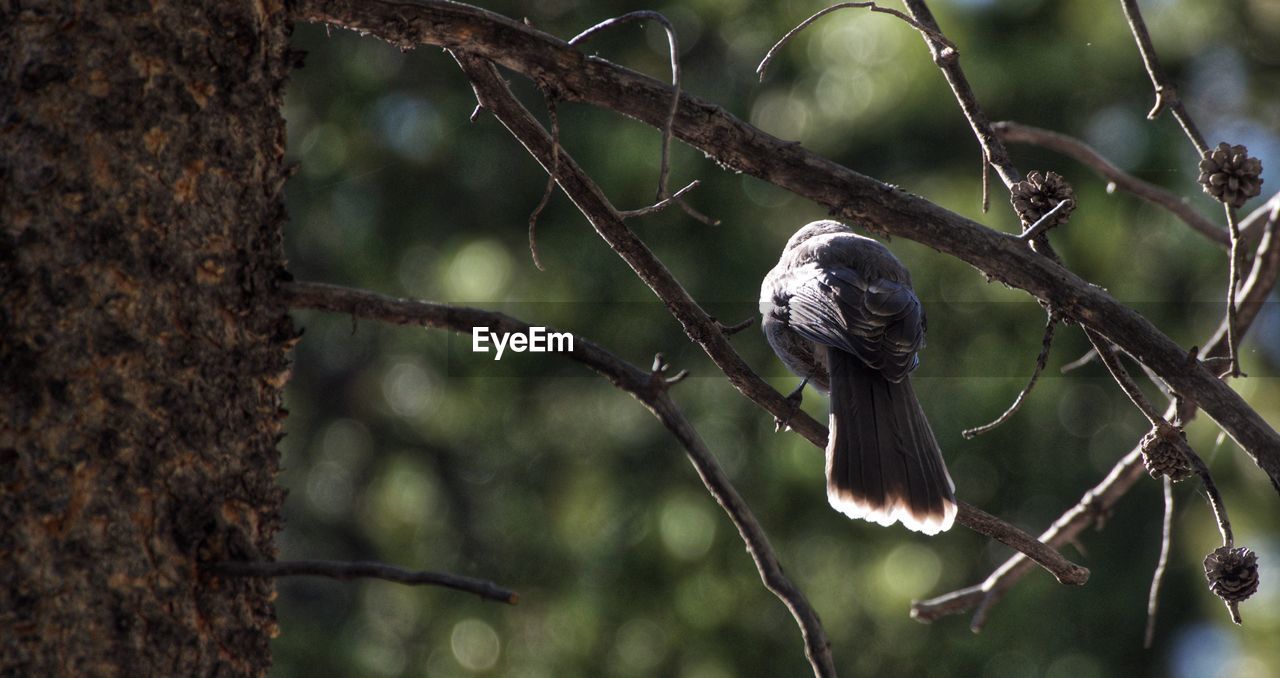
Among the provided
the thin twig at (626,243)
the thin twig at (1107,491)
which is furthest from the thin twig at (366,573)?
the thin twig at (1107,491)

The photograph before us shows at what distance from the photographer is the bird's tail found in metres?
3.30

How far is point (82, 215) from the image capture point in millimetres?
1655

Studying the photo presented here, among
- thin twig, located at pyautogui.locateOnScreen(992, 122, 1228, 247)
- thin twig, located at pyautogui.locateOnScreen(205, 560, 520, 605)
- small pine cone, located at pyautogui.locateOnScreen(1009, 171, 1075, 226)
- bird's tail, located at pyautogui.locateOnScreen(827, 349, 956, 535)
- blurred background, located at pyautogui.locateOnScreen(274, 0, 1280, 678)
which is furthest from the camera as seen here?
blurred background, located at pyautogui.locateOnScreen(274, 0, 1280, 678)

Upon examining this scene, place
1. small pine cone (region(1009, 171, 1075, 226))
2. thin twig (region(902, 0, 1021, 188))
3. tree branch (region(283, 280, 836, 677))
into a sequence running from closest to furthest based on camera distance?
1. tree branch (region(283, 280, 836, 677))
2. small pine cone (region(1009, 171, 1075, 226))
3. thin twig (region(902, 0, 1021, 188))

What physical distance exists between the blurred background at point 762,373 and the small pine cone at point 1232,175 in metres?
4.26

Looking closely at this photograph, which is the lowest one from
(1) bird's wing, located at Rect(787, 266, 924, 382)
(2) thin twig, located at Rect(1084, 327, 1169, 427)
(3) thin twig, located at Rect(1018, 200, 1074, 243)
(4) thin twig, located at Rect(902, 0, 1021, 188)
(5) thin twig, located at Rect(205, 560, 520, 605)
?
(5) thin twig, located at Rect(205, 560, 520, 605)

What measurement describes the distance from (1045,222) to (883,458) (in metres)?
1.45

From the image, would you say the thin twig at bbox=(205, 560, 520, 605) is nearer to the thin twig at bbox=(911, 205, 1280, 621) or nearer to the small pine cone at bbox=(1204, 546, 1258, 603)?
the small pine cone at bbox=(1204, 546, 1258, 603)

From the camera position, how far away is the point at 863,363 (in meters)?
3.86

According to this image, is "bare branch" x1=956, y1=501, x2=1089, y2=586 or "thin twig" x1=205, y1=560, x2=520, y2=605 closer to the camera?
"thin twig" x1=205, y1=560, x2=520, y2=605

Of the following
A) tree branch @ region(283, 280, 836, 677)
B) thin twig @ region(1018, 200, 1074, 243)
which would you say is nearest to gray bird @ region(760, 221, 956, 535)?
thin twig @ region(1018, 200, 1074, 243)

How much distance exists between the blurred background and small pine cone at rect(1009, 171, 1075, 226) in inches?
158

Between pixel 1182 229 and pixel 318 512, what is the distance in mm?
5907

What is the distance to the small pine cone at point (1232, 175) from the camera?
196 centimetres
